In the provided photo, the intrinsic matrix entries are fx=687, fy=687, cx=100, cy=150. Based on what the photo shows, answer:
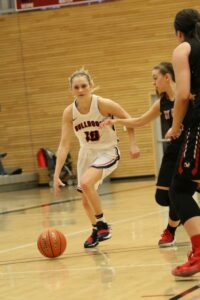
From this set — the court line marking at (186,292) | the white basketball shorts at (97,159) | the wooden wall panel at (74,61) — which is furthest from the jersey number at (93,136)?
the wooden wall panel at (74,61)

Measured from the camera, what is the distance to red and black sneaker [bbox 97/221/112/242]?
745cm

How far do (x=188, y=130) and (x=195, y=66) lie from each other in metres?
0.46

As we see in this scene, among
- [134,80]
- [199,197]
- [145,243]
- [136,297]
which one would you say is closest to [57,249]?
[145,243]

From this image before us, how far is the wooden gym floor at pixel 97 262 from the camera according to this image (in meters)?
4.89

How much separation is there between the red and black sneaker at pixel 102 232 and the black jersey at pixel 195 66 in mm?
2872

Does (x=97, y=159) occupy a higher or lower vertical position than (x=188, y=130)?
lower

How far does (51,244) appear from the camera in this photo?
21.9 ft

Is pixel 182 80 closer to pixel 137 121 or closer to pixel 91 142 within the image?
pixel 137 121

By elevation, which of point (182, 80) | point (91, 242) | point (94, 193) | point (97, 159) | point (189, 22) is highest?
point (189, 22)

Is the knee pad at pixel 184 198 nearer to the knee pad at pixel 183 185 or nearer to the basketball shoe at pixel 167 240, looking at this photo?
the knee pad at pixel 183 185

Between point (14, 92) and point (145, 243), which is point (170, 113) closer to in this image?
point (145, 243)

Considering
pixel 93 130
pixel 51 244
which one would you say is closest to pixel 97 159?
pixel 93 130

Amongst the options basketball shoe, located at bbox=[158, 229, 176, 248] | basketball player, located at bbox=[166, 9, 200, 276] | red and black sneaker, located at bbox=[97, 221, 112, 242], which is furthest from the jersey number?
basketball player, located at bbox=[166, 9, 200, 276]

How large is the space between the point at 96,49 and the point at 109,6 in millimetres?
1326
